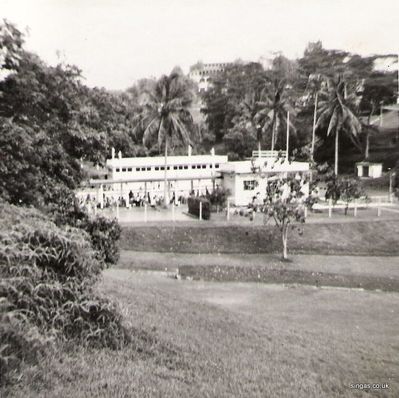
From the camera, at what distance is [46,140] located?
14.4 meters

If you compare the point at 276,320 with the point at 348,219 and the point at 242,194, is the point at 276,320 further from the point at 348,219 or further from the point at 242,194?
the point at 242,194

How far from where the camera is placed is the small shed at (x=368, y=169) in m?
40.2

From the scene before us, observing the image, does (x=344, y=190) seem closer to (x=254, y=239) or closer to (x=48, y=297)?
(x=254, y=239)

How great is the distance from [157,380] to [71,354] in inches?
37.5

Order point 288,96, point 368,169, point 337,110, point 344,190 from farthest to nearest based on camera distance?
1. point 288,96
2. point 368,169
3. point 337,110
4. point 344,190

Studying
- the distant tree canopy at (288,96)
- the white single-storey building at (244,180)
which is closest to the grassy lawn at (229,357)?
the white single-storey building at (244,180)

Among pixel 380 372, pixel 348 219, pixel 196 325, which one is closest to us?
pixel 380 372

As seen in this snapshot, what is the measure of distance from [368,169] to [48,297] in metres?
37.1

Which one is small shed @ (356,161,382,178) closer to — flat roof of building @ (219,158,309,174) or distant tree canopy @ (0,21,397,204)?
distant tree canopy @ (0,21,397,204)

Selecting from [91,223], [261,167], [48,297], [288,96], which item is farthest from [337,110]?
[48,297]

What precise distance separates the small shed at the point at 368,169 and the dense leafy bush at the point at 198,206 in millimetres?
17915

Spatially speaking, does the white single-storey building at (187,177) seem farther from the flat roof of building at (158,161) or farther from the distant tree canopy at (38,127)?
the distant tree canopy at (38,127)

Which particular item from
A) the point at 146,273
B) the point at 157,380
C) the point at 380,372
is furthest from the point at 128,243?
the point at 157,380

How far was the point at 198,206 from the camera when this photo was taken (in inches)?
1037
